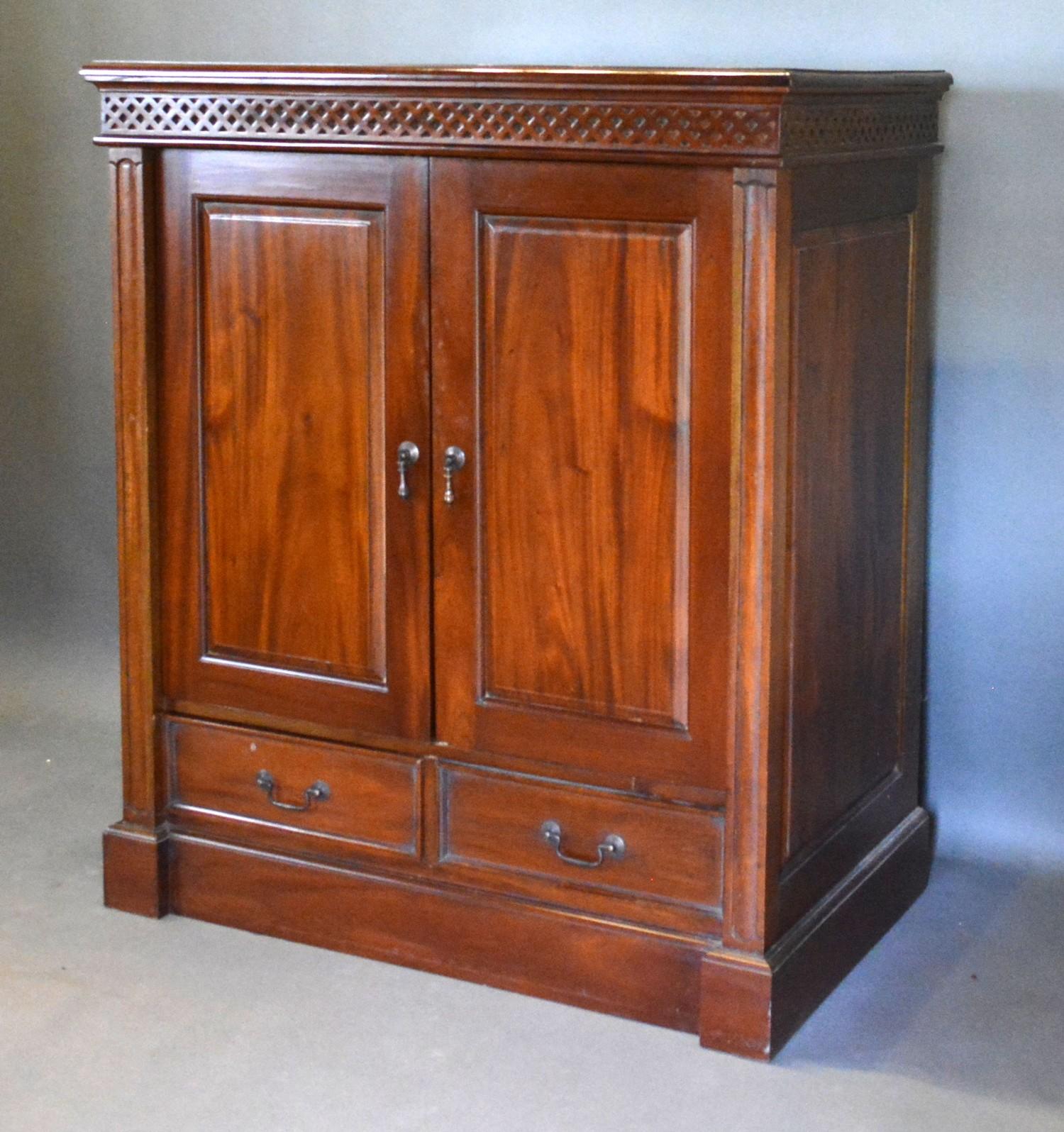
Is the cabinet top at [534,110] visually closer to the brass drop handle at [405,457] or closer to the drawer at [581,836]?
the brass drop handle at [405,457]

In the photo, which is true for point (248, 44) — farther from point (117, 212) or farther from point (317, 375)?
point (317, 375)

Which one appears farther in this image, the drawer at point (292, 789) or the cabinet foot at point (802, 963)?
the drawer at point (292, 789)

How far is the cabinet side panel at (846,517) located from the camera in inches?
103

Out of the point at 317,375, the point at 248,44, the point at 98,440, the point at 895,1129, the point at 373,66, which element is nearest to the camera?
the point at 895,1129

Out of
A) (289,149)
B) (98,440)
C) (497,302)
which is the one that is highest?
(289,149)

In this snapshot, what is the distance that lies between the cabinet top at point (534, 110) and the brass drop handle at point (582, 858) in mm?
984

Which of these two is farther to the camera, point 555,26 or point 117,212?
point 555,26

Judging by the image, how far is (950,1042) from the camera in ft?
8.67

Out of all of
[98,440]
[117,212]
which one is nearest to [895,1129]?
[117,212]

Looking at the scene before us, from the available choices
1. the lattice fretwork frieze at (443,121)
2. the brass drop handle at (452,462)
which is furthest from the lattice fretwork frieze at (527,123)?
the brass drop handle at (452,462)

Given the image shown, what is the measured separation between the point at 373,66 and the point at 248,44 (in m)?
1.12

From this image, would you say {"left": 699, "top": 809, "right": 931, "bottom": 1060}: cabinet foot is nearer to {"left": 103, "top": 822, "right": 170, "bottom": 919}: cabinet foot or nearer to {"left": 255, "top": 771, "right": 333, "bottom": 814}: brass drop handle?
{"left": 255, "top": 771, "right": 333, "bottom": 814}: brass drop handle

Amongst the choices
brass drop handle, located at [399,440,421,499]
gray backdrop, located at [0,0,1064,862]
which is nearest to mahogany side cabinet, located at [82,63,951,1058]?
brass drop handle, located at [399,440,421,499]

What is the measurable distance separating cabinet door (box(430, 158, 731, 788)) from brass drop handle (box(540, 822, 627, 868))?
0.35 feet
